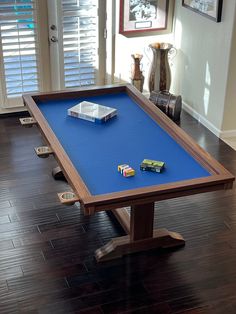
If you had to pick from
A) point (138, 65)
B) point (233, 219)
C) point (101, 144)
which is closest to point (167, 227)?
point (233, 219)

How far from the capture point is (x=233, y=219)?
4234mm

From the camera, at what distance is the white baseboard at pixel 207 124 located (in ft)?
18.3

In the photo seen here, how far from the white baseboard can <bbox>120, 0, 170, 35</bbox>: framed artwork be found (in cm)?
96

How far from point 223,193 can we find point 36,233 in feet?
5.32

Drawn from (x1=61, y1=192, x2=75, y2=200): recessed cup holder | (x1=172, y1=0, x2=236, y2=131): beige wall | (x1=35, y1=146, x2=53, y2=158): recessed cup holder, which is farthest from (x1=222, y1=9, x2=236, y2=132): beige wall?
(x1=61, y1=192, x2=75, y2=200): recessed cup holder

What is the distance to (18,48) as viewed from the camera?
558 cm

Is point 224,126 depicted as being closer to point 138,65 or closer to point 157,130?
point 138,65

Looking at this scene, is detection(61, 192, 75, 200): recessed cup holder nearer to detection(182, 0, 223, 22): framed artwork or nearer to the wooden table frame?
the wooden table frame

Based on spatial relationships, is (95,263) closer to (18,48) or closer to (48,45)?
(18,48)

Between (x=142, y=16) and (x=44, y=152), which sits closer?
(x=44, y=152)

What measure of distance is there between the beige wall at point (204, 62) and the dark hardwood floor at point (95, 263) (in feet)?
4.21

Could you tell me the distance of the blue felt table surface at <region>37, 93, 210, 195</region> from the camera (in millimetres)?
3326

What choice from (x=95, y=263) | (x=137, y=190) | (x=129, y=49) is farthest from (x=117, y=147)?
(x=129, y=49)

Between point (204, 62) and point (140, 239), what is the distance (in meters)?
2.52
